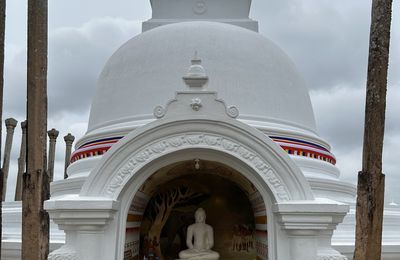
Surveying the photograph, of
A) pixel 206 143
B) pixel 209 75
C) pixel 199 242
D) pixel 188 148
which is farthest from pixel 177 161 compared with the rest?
pixel 209 75

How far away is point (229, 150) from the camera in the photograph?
7711mm

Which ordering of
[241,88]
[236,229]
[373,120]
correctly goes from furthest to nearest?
[241,88]
[236,229]
[373,120]

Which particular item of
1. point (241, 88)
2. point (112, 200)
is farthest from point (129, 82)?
point (112, 200)

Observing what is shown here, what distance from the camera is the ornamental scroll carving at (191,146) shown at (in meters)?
7.65

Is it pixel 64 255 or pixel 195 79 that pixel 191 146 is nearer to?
pixel 195 79

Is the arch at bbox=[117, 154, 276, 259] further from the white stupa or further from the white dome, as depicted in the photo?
the white dome

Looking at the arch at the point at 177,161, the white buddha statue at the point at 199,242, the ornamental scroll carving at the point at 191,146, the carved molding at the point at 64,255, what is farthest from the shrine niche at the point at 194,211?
the carved molding at the point at 64,255

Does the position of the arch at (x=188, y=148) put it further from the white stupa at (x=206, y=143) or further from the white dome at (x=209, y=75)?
the white dome at (x=209, y=75)

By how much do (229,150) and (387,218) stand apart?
257 inches

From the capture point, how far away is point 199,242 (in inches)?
376

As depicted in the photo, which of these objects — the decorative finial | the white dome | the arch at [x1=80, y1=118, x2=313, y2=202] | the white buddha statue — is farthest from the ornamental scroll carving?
the white dome

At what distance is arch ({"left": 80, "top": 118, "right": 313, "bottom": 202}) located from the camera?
25.0ft

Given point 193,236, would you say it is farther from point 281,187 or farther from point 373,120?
point 373,120

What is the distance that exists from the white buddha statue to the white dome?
319cm
